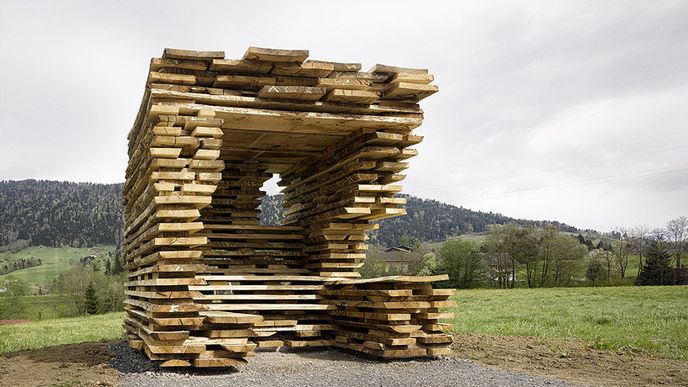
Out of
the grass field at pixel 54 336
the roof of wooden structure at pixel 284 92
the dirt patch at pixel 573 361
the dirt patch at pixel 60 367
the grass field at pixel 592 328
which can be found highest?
the roof of wooden structure at pixel 284 92

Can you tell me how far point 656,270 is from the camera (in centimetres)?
5500

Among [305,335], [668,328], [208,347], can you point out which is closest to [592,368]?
[305,335]

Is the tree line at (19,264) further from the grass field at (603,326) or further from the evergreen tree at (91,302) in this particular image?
the grass field at (603,326)

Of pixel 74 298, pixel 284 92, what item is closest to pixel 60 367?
pixel 284 92

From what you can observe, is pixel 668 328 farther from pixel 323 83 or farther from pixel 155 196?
pixel 155 196

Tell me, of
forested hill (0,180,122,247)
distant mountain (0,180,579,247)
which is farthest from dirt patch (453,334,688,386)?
forested hill (0,180,122,247)

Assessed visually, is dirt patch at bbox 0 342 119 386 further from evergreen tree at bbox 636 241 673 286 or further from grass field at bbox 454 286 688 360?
evergreen tree at bbox 636 241 673 286

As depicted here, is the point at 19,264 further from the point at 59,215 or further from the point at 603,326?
the point at 603,326

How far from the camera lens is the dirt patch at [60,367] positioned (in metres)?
8.31

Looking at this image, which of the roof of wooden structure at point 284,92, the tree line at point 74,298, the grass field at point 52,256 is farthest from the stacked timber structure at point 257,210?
the grass field at point 52,256

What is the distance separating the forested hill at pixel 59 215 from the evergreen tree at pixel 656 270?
467 feet

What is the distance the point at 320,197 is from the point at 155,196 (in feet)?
14.5

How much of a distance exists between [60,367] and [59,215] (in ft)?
620

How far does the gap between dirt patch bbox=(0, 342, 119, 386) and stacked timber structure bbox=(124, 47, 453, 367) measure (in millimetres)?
722
